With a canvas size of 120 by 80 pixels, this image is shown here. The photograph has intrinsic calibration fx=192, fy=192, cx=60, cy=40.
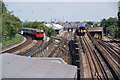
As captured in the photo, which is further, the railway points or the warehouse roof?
the railway points

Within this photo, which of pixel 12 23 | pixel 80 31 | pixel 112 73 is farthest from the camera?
pixel 80 31

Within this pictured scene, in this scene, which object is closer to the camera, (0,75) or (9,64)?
(0,75)

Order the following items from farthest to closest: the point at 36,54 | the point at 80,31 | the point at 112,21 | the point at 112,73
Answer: the point at 112,21, the point at 80,31, the point at 36,54, the point at 112,73

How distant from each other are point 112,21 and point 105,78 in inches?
3955

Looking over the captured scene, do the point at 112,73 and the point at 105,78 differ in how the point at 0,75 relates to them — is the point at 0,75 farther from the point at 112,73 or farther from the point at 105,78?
the point at 112,73

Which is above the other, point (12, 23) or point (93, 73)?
point (12, 23)

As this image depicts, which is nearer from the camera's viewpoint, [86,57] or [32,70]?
[32,70]

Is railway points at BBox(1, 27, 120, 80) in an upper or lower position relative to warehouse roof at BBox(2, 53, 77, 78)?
lower

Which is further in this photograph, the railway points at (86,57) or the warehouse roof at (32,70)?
the railway points at (86,57)

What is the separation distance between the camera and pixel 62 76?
893cm

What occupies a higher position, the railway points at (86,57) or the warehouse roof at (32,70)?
the warehouse roof at (32,70)

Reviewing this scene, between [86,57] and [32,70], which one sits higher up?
[32,70]

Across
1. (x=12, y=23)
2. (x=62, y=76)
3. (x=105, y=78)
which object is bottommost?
(x=105, y=78)

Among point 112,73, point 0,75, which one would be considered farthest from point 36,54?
point 0,75
